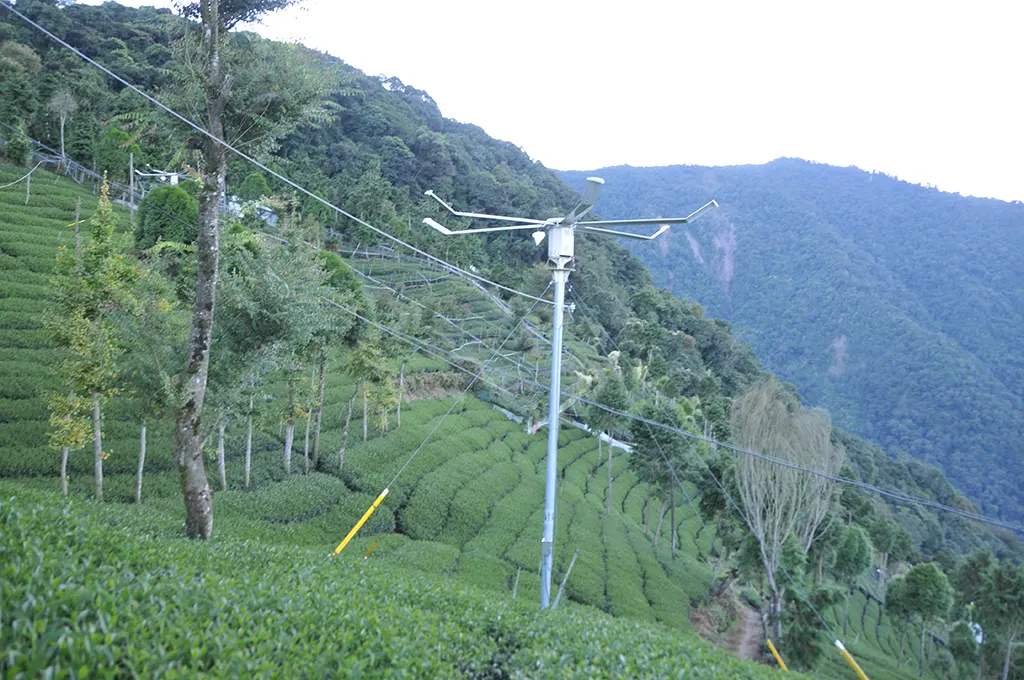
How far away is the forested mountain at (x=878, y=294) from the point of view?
241 ft

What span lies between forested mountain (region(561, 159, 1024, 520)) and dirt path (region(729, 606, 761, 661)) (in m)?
51.5

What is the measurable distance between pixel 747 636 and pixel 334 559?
2202 centimetres

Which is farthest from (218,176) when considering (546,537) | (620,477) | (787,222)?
(787,222)

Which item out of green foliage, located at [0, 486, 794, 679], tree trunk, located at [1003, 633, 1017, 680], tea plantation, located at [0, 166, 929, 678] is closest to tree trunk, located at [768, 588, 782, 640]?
tea plantation, located at [0, 166, 929, 678]

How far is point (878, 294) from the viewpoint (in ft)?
349

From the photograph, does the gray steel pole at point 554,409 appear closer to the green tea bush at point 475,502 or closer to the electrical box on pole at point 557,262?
the electrical box on pole at point 557,262

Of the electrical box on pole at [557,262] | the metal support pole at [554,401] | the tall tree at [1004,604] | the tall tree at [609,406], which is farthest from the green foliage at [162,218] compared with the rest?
the tall tree at [1004,604]

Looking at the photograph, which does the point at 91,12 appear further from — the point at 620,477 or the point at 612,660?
the point at 612,660

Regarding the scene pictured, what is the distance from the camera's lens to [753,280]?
413ft

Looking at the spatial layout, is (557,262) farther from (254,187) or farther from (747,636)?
(254,187)

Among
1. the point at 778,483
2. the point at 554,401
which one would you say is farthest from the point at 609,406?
the point at 554,401

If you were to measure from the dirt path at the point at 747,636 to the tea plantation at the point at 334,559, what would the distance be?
1.97 m

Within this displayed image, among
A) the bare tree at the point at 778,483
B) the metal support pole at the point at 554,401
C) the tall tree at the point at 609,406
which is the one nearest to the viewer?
the metal support pole at the point at 554,401

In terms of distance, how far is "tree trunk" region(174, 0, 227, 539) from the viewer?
32.7 ft
